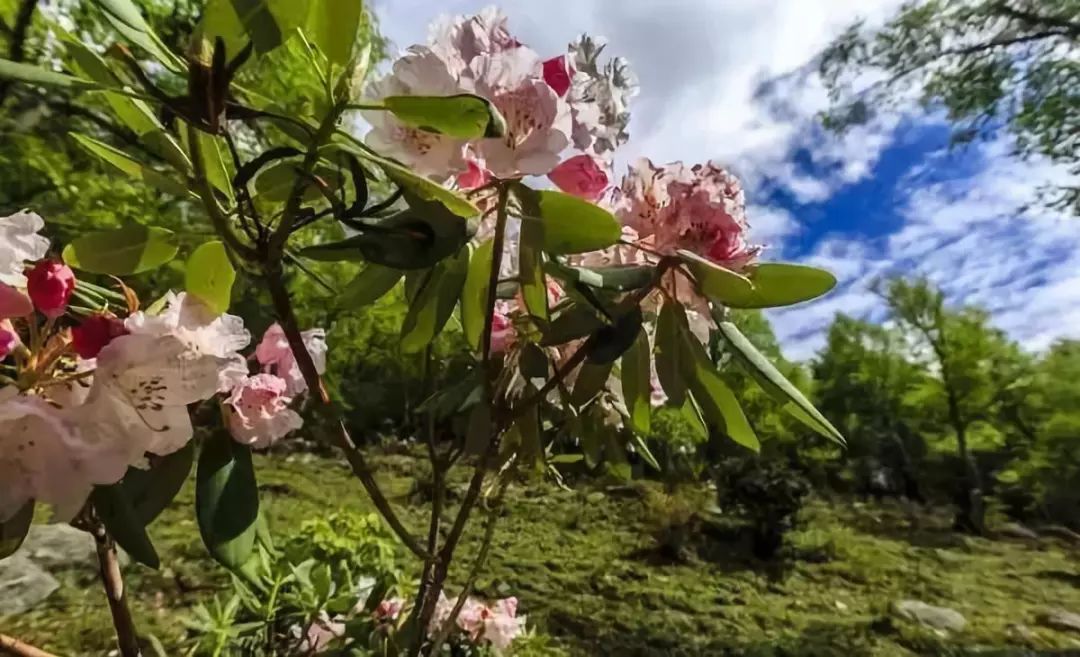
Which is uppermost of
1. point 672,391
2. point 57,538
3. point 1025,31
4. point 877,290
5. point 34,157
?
point 1025,31

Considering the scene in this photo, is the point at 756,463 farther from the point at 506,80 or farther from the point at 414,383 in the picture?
the point at 506,80

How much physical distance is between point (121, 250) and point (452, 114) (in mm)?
167

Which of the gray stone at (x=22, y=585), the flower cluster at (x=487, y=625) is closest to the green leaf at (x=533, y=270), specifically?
the flower cluster at (x=487, y=625)

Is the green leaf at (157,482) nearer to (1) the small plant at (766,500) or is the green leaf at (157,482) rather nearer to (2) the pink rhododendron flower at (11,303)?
(2) the pink rhododendron flower at (11,303)

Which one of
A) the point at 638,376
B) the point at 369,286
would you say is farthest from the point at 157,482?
the point at 638,376

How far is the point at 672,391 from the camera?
40 centimetres

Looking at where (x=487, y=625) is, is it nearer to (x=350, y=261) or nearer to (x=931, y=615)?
(x=350, y=261)

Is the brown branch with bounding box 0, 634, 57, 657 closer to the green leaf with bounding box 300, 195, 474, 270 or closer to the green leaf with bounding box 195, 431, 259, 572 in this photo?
the green leaf with bounding box 195, 431, 259, 572

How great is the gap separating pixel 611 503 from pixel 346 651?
5.11ft

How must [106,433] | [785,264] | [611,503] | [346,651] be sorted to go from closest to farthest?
1. [106,433]
2. [785,264]
3. [346,651]
4. [611,503]

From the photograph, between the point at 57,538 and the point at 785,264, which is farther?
the point at 57,538

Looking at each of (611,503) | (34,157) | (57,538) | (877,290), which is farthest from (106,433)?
(877,290)

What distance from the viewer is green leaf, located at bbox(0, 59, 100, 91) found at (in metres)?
0.26

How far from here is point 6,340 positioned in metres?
0.28
